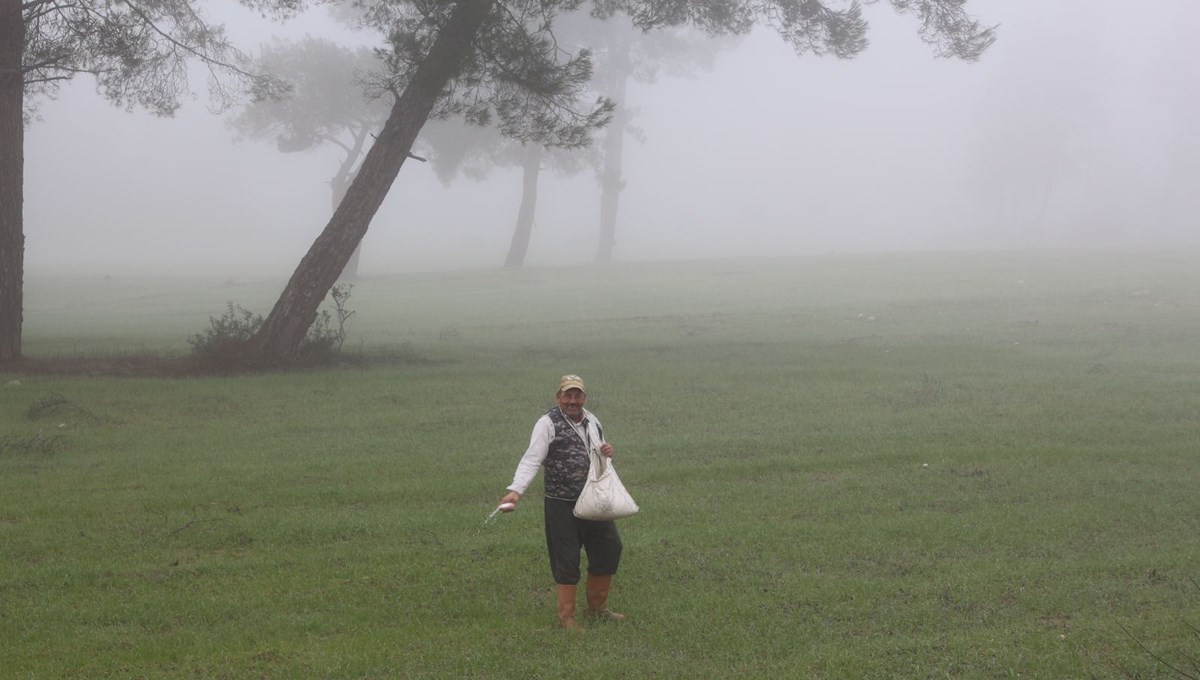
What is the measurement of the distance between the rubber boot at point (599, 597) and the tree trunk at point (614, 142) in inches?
1601

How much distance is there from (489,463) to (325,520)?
6.87ft

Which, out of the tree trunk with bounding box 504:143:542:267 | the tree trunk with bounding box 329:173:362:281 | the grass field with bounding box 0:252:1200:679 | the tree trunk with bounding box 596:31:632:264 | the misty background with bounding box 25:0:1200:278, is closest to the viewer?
the grass field with bounding box 0:252:1200:679

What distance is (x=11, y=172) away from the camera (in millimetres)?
14742

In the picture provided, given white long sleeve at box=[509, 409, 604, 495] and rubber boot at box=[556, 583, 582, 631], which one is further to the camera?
rubber boot at box=[556, 583, 582, 631]

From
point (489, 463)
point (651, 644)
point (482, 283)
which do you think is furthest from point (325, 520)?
point (482, 283)

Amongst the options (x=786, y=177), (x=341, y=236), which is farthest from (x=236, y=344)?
(x=786, y=177)

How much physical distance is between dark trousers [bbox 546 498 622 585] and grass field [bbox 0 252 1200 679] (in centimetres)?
30

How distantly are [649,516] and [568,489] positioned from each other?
224cm

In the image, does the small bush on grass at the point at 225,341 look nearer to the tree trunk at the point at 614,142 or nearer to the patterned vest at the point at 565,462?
the patterned vest at the point at 565,462

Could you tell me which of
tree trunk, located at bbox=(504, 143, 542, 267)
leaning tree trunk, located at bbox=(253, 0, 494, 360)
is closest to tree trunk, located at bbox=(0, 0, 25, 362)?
leaning tree trunk, located at bbox=(253, 0, 494, 360)

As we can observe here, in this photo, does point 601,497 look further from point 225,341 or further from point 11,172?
point 11,172

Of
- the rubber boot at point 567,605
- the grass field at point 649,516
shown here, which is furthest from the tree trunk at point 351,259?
the rubber boot at point 567,605

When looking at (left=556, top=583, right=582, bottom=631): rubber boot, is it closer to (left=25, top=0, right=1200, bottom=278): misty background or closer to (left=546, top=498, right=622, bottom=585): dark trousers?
(left=546, top=498, right=622, bottom=585): dark trousers

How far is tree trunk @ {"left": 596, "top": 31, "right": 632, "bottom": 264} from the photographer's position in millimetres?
46688
